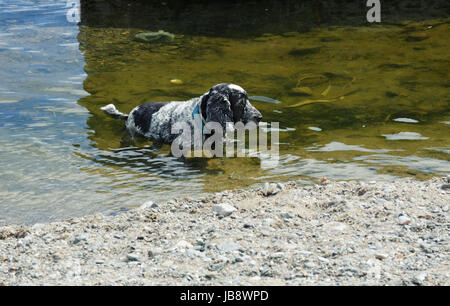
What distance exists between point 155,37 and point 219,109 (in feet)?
21.8

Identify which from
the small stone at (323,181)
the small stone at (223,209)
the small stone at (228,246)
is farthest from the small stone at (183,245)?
the small stone at (323,181)

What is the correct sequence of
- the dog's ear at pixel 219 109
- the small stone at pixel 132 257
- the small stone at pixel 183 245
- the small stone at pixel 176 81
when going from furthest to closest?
the small stone at pixel 176 81, the dog's ear at pixel 219 109, the small stone at pixel 183 245, the small stone at pixel 132 257

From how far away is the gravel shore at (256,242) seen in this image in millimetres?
3520

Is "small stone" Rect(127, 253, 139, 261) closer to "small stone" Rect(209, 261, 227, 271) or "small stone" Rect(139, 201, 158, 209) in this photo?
"small stone" Rect(209, 261, 227, 271)

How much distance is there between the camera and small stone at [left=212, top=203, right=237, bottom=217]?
4.68 meters

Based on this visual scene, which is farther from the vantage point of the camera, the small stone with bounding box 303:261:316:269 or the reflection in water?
the reflection in water

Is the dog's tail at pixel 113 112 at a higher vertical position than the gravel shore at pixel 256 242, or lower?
higher

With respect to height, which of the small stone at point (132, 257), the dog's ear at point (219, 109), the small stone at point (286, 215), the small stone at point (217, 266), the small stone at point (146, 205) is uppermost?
the dog's ear at point (219, 109)

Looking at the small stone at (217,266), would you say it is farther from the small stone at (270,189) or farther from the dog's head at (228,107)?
the dog's head at (228,107)

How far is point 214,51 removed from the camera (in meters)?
11.4

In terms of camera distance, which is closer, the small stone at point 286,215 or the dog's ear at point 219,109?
the small stone at point 286,215

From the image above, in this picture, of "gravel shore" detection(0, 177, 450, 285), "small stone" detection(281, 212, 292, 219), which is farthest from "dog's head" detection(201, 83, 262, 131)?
"small stone" detection(281, 212, 292, 219)

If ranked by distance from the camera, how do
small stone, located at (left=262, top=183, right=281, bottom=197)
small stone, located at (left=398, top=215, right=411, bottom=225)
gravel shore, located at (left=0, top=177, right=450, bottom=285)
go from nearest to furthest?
gravel shore, located at (left=0, top=177, right=450, bottom=285) < small stone, located at (left=398, top=215, right=411, bottom=225) < small stone, located at (left=262, top=183, right=281, bottom=197)
